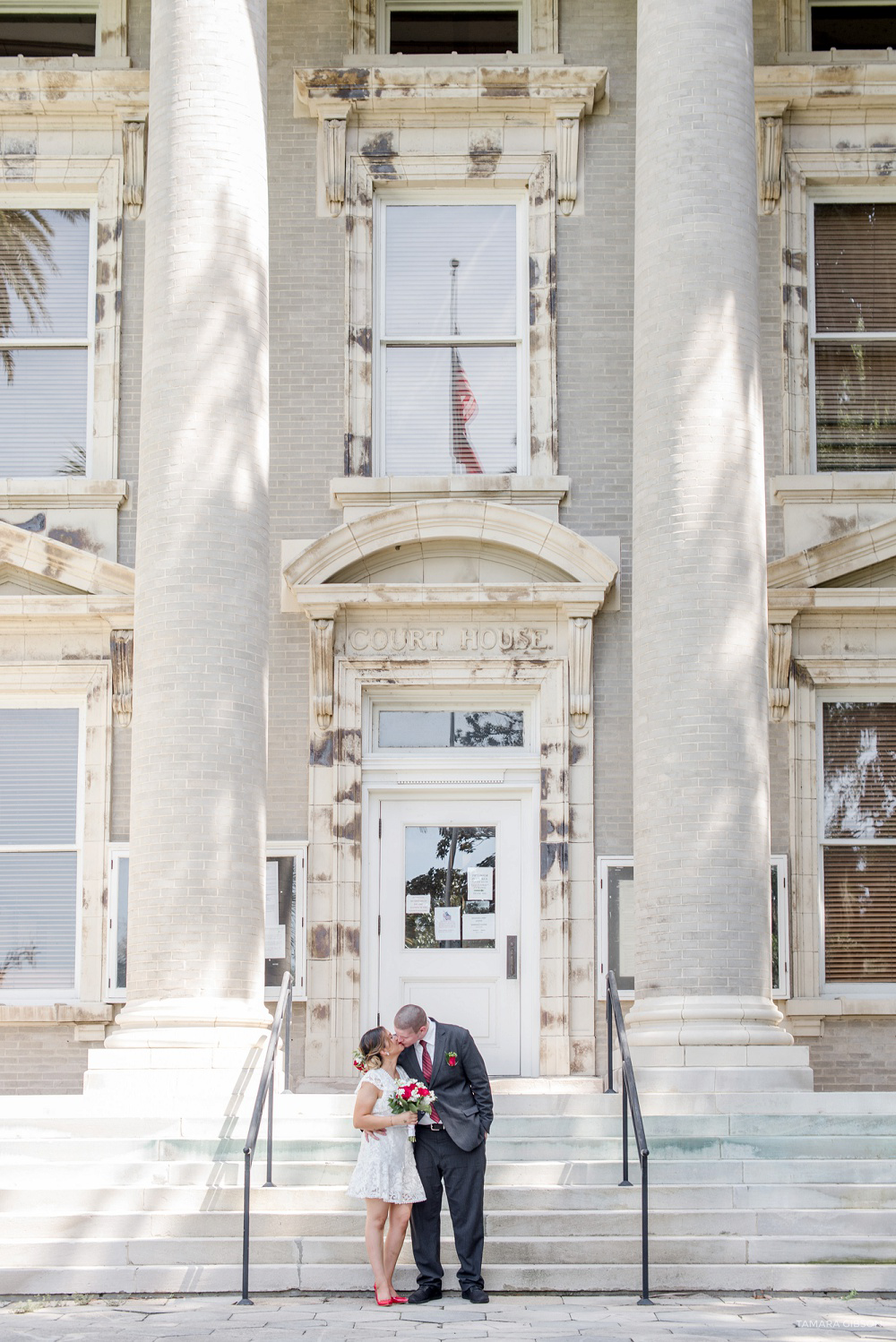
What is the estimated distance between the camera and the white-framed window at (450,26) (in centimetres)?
1498

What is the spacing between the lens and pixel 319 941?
13352 millimetres

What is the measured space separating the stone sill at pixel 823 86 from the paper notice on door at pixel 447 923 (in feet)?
23.5

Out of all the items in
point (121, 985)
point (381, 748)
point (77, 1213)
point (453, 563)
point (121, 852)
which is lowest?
point (77, 1213)

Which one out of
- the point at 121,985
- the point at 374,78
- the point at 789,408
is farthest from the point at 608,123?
the point at 121,985

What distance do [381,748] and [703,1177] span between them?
529 centimetres

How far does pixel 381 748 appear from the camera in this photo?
13.9 meters

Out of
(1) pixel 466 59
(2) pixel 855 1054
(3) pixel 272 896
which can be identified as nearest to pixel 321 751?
(3) pixel 272 896

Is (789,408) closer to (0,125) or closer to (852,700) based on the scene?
(852,700)

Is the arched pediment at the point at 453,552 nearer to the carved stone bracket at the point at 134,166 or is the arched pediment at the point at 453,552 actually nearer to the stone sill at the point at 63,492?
the stone sill at the point at 63,492

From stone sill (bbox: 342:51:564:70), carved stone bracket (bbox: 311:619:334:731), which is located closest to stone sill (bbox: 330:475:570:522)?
carved stone bracket (bbox: 311:619:334:731)

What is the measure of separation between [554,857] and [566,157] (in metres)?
5.90

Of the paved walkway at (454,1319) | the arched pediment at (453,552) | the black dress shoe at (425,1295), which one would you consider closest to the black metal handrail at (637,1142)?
the paved walkway at (454,1319)

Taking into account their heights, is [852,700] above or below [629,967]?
above

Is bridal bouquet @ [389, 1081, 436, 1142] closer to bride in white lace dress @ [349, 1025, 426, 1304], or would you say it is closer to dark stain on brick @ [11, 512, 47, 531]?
bride in white lace dress @ [349, 1025, 426, 1304]
